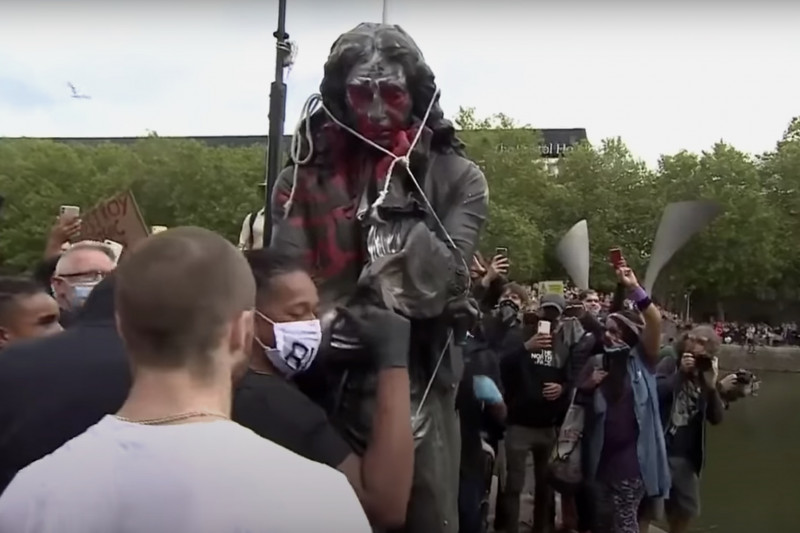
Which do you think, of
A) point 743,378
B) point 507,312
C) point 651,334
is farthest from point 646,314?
point 507,312

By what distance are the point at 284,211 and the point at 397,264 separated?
62cm

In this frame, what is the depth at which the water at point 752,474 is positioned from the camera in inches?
399

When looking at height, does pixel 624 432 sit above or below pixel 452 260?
below

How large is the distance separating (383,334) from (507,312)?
5.70 metres

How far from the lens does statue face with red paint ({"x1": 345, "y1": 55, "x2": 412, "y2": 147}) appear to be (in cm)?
356

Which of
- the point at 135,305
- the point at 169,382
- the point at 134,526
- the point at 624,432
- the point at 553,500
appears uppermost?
the point at 135,305

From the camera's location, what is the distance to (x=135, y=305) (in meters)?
2.07

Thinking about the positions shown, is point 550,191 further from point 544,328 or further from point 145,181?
point 544,328

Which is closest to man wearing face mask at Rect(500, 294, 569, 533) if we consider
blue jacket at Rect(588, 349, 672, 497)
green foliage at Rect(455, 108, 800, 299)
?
blue jacket at Rect(588, 349, 672, 497)

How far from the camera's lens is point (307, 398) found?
9.74ft

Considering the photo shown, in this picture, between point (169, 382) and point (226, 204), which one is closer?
point (169, 382)

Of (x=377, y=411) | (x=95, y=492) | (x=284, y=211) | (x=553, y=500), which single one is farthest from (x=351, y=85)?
(x=553, y=500)

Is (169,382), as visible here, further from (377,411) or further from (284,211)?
(284,211)

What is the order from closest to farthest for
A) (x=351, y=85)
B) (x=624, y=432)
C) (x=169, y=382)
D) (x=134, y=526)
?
1. (x=134, y=526)
2. (x=169, y=382)
3. (x=351, y=85)
4. (x=624, y=432)
